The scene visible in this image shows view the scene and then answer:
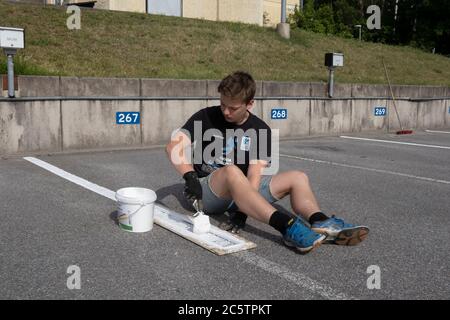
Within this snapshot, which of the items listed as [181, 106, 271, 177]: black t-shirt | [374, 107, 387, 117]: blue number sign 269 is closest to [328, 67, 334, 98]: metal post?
[374, 107, 387, 117]: blue number sign 269

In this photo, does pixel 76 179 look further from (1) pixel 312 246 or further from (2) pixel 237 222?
(1) pixel 312 246

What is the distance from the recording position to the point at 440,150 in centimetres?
997

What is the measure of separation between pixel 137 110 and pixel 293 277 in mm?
6765

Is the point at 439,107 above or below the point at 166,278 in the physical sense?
above

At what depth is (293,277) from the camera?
10.6 ft

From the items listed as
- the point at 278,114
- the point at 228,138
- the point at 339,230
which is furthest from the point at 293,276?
the point at 278,114

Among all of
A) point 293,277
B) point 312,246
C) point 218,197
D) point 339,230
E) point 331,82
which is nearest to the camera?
point 293,277

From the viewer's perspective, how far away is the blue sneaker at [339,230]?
144 inches

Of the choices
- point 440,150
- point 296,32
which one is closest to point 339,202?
point 440,150

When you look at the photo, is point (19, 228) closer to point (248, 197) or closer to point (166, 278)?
point (166, 278)

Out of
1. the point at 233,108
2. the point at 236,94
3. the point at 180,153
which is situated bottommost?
the point at 180,153

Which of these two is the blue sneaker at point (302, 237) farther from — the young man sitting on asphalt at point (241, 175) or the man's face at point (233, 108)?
the man's face at point (233, 108)

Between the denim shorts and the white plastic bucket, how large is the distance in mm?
462

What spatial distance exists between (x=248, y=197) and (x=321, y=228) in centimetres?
62
